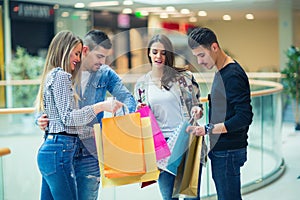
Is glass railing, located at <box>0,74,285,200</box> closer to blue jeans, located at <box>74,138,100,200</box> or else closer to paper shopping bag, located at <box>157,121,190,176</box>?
paper shopping bag, located at <box>157,121,190,176</box>

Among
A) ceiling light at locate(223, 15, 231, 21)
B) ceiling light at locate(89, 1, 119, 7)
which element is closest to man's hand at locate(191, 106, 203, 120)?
ceiling light at locate(89, 1, 119, 7)

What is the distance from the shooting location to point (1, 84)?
1195cm

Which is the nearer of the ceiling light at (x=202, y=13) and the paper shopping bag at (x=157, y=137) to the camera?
the paper shopping bag at (x=157, y=137)

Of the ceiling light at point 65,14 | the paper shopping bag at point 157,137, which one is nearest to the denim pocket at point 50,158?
the paper shopping bag at point 157,137

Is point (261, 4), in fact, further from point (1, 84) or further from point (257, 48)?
point (1, 84)

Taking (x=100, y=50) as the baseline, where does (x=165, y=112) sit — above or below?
below

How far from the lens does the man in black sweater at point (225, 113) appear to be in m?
2.88

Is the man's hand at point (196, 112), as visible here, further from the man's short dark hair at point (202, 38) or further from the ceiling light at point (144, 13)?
the ceiling light at point (144, 13)

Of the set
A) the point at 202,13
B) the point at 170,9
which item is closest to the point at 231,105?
the point at 202,13

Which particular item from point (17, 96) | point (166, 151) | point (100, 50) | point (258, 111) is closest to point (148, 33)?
point (100, 50)

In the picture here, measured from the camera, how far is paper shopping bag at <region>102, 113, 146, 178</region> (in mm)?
2893

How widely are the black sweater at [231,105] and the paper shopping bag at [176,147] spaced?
6.2 inches

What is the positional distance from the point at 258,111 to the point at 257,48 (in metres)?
10.3

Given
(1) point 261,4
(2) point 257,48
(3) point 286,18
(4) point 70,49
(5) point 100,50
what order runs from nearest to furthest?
(4) point 70,49
(5) point 100,50
(1) point 261,4
(3) point 286,18
(2) point 257,48
